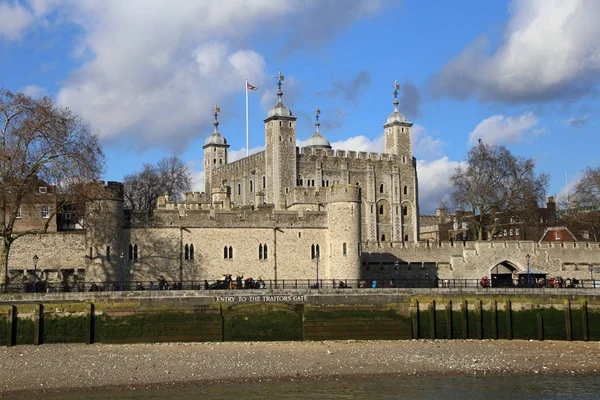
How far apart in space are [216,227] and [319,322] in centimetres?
1186

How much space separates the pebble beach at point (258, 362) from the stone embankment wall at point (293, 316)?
1.07m

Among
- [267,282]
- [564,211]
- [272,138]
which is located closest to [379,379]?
[267,282]

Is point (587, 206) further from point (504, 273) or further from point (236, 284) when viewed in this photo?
point (236, 284)

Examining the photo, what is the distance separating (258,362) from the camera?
121 feet

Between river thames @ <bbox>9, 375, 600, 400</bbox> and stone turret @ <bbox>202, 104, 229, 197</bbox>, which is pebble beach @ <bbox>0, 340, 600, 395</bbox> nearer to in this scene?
river thames @ <bbox>9, 375, 600, 400</bbox>

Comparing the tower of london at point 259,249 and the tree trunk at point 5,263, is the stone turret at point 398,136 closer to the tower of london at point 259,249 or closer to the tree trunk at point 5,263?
the tower of london at point 259,249

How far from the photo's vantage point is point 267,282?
51.9 meters

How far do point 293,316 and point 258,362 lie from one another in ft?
20.2

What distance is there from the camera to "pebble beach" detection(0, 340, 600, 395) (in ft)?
112

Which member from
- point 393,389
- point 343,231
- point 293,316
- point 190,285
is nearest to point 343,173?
point 343,231

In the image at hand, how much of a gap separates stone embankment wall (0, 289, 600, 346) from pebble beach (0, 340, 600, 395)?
3.50 feet

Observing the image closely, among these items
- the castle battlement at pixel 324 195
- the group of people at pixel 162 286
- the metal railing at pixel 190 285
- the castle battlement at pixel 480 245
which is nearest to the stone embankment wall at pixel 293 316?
the metal railing at pixel 190 285

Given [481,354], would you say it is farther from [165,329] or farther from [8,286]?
[8,286]

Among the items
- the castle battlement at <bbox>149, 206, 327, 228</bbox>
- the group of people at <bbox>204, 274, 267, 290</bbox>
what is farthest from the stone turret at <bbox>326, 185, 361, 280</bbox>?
the group of people at <bbox>204, 274, 267, 290</bbox>
